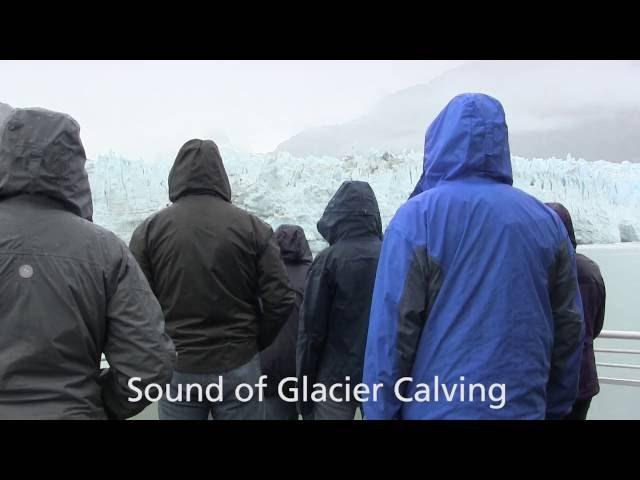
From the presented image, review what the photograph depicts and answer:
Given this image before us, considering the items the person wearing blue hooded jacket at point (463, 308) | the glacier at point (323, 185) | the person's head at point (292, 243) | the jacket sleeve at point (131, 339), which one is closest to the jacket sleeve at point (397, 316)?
the person wearing blue hooded jacket at point (463, 308)

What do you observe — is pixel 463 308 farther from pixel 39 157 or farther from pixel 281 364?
pixel 281 364

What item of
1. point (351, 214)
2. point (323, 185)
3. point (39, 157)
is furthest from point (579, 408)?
point (323, 185)

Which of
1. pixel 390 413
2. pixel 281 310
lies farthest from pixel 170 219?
pixel 390 413

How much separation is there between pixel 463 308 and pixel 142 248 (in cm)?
91

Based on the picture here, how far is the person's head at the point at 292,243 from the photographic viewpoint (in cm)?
206

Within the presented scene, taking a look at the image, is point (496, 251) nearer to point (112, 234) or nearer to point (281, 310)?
point (112, 234)

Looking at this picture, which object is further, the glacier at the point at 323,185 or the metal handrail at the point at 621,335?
the glacier at the point at 323,185

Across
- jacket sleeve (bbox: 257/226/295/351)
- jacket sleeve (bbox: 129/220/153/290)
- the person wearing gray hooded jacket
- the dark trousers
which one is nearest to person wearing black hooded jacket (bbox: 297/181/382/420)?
jacket sleeve (bbox: 257/226/295/351)

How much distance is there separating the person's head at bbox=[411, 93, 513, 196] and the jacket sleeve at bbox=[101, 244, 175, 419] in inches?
21.9

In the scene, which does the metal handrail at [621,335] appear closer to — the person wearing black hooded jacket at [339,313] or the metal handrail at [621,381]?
the metal handrail at [621,381]

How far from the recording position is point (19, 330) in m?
0.88

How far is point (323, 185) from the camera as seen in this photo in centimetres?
698

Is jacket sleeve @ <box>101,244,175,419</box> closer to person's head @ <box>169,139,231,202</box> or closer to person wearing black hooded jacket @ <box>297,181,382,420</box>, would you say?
person's head @ <box>169,139,231,202</box>

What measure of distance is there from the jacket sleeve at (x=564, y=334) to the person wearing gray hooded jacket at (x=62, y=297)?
680mm
